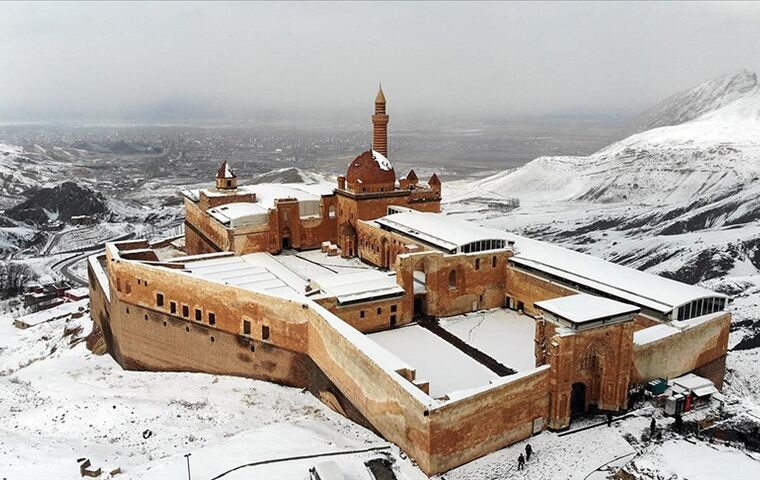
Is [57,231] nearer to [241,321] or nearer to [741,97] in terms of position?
[241,321]

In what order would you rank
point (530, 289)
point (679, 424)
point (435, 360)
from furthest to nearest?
point (530, 289)
point (435, 360)
point (679, 424)

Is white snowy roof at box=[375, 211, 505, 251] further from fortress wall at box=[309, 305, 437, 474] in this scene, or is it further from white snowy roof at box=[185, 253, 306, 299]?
fortress wall at box=[309, 305, 437, 474]

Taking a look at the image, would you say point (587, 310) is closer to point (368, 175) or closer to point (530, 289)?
point (530, 289)

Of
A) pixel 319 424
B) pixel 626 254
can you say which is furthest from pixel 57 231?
pixel 319 424

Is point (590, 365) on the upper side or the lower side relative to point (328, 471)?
upper

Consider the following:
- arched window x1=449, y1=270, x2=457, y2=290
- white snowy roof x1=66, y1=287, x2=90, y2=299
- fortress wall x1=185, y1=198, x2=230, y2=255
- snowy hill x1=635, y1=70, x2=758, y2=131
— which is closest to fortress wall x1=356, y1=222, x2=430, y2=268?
arched window x1=449, y1=270, x2=457, y2=290

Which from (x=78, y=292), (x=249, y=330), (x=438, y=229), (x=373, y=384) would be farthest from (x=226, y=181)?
(x=78, y=292)
